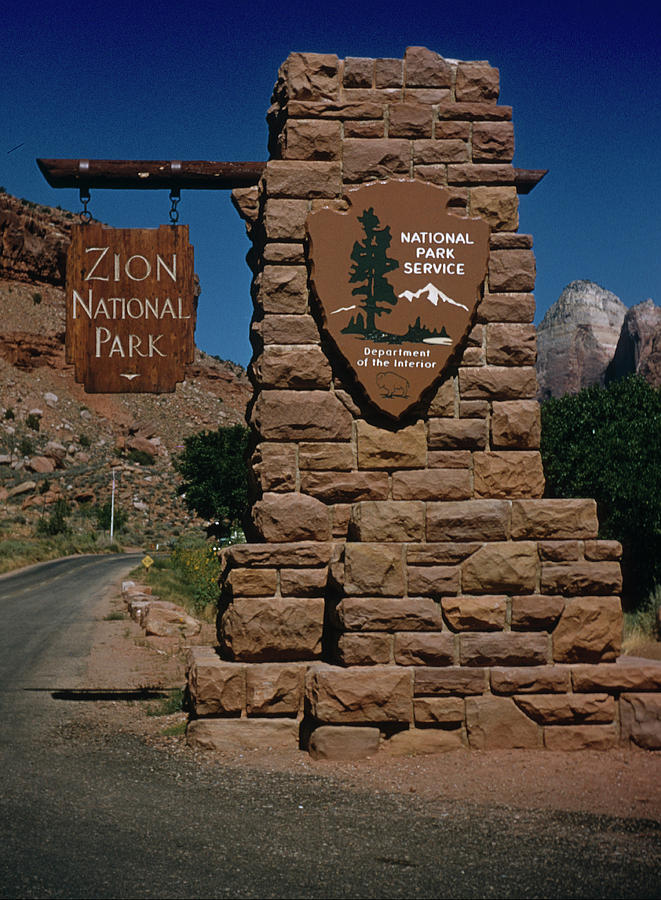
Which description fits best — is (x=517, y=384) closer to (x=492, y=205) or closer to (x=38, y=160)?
(x=492, y=205)

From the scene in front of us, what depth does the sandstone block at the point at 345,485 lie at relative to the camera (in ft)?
22.0

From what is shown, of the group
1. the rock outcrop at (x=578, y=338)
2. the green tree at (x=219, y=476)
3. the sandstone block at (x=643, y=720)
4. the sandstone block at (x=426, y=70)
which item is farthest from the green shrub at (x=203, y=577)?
the rock outcrop at (x=578, y=338)

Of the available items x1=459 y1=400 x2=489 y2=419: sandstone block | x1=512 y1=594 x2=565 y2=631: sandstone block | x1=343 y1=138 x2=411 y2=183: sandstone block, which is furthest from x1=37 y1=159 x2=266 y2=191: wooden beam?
x1=512 y1=594 x2=565 y2=631: sandstone block

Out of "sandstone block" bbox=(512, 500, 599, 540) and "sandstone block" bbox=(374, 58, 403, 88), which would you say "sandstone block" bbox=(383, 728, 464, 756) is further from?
"sandstone block" bbox=(374, 58, 403, 88)

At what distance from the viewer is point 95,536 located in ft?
171

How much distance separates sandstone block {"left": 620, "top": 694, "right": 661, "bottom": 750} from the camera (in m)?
6.11

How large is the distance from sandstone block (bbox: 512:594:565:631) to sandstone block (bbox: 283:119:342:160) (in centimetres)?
378

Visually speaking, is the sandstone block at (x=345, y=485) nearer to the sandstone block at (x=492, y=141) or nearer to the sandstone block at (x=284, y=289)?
the sandstone block at (x=284, y=289)

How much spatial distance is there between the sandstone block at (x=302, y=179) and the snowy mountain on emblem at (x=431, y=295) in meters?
1.01

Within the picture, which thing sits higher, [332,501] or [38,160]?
[38,160]

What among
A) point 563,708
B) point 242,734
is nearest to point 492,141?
point 563,708

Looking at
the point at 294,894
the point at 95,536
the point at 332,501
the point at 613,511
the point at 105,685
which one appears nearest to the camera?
the point at 294,894

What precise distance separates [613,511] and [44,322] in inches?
3051

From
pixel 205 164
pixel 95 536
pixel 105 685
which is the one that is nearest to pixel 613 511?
pixel 105 685
